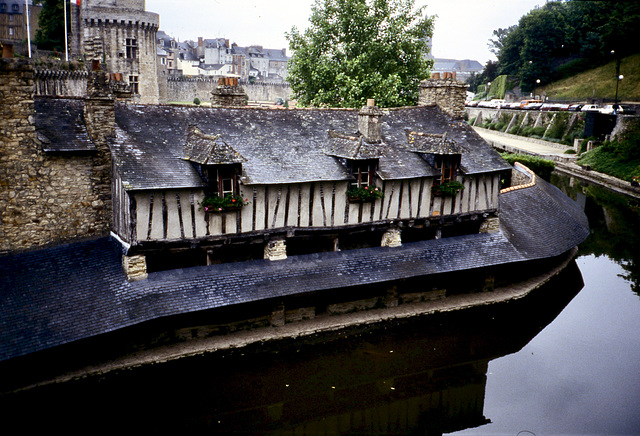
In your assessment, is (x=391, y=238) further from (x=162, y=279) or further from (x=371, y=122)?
(x=162, y=279)

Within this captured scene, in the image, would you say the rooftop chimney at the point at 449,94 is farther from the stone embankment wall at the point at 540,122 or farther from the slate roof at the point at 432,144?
the stone embankment wall at the point at 540,122

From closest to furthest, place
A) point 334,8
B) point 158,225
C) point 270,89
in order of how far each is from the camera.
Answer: point 158,225 → point 334,8 → point 270,89

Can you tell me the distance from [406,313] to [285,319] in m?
3.36

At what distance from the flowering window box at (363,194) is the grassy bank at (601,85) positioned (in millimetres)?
41011

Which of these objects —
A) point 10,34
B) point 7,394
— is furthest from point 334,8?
point 10,34

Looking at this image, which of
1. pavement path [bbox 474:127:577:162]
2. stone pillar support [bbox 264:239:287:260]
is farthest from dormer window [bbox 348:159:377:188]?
pavement path [bbox 474:127:577:162]

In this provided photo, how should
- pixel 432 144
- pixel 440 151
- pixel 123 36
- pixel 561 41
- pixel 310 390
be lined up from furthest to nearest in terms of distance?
pixel 561 41
pixel 123 36
pixel 432 144
pixel 440 151
pixel 310 390

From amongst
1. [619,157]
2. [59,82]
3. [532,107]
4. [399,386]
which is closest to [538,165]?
[619,157]

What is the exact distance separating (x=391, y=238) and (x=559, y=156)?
27.5 meters

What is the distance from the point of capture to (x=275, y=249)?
13461 millimetres

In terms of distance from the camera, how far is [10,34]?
58656 millimetres

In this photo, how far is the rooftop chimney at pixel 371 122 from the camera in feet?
48.9

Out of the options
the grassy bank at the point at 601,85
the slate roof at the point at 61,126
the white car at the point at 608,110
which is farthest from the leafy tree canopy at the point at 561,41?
the slate roof at the point at 61,126

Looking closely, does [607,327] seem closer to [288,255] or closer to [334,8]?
[288,255]
